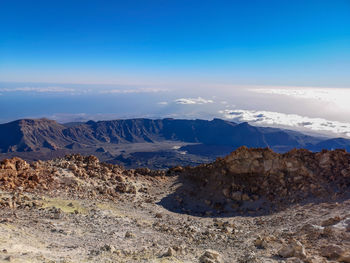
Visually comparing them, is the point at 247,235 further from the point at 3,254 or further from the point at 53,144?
A: the point at 53,144

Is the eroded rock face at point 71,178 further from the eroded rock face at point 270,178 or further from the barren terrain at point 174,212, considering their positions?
the eroded rock face at point 270,178

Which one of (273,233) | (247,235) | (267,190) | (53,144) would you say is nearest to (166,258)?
(247,235)

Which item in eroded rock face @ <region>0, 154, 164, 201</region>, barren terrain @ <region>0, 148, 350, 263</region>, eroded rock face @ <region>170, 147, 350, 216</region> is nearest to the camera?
barren terrain @ <region>0, 148, 350, 263</region>

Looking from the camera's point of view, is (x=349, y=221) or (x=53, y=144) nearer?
(x=349, y=221)

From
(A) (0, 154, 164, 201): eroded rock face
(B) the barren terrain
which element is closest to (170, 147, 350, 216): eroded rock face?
(B) the barren terrain

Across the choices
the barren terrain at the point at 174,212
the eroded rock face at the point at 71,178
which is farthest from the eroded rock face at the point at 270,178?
the eroded rock face at the point at 71,178

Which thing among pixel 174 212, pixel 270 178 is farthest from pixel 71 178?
pixel 270 178

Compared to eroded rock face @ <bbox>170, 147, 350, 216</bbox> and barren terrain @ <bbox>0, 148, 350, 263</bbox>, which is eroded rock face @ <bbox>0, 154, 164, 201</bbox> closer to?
barren terrain @ <bbox>0, 148, 350, 263</bbox>

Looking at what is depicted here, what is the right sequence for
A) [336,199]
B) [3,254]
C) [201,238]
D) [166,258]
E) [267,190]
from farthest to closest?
1. [267,190]
2. [336,199]
3. [201,238]
4. [166,258]
5. [3,254]
